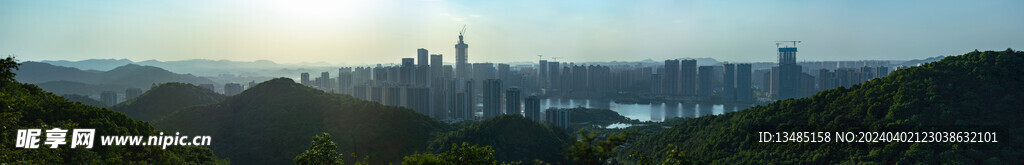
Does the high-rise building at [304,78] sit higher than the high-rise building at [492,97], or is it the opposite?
the high-rise building at [304,78]

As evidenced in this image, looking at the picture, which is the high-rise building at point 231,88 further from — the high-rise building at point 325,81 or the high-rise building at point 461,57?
the high-rise building at point 461,57

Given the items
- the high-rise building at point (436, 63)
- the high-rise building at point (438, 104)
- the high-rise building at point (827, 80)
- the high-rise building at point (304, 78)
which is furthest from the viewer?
the high-rise building at point (436, 63)

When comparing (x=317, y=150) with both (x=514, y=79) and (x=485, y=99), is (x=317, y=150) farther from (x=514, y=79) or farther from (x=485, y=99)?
(x=514, y=79)

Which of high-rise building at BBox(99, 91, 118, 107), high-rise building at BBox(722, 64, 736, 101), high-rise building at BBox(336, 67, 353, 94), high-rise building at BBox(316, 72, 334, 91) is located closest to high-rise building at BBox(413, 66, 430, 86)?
high-rise building at BBox(336, 67, 353, 94)

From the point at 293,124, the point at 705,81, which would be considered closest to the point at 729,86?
the point at 705,81

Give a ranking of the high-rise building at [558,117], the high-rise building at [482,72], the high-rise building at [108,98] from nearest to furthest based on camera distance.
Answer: the high-rise building at [558,117] → the high-rise building at [108,98] → the high-rise building at [482,72]

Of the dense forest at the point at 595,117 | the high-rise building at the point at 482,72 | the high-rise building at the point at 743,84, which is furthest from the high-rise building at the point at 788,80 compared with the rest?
the high-rise building at the point at 482,72

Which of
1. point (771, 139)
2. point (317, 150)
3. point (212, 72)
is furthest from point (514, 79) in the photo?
point (317, 150)
